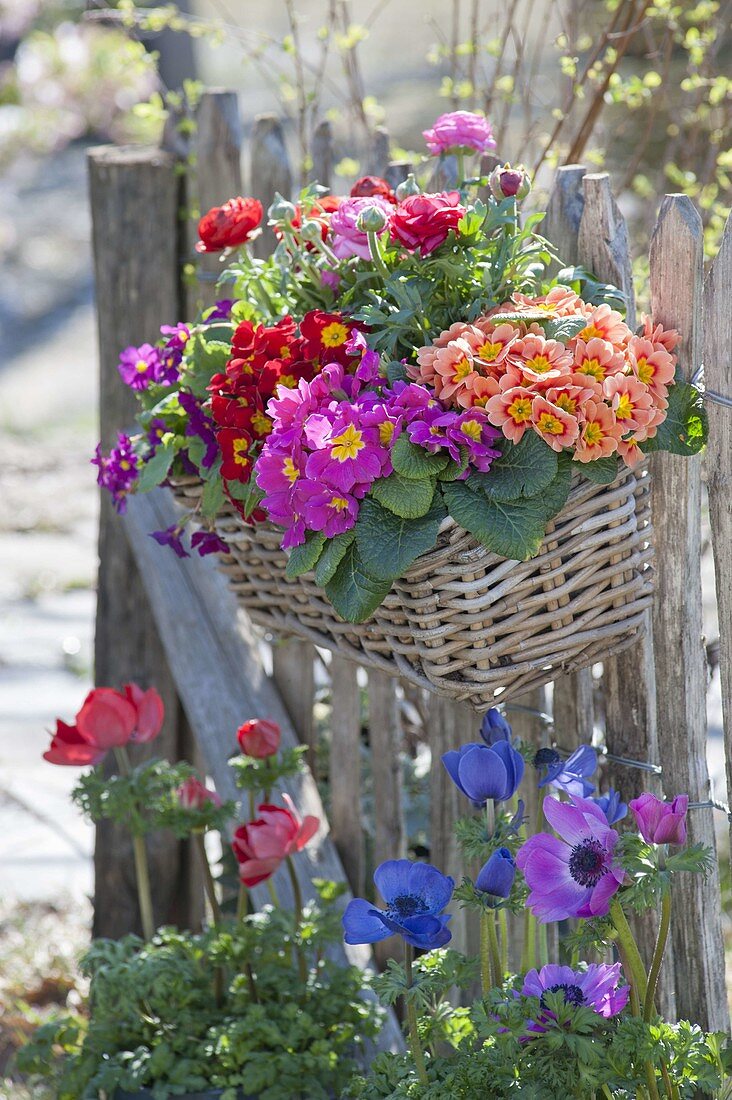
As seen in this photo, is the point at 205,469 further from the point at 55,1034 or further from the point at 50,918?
the point at 50,918

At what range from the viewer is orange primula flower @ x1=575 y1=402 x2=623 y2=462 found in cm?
115

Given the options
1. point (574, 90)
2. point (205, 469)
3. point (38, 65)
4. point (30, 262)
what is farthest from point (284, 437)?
point (38, 65)

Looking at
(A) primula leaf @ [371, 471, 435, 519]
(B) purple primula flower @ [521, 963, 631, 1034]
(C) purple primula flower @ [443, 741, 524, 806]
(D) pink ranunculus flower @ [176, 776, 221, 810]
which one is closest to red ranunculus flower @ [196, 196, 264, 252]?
(A) primula leaf @ [371, 471, 435, 519]

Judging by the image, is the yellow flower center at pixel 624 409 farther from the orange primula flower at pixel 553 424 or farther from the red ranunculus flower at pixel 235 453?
the red ranunculus flower at pixel 235 453

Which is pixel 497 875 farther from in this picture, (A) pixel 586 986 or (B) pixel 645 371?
(B) pixel 645 371

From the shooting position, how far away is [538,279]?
1354 millimetres

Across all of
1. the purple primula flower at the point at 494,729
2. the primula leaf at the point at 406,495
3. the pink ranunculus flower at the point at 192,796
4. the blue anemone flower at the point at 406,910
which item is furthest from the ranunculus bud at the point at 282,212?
the pink ranunculus flower at the point at 192,796

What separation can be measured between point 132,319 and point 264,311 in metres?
0.86

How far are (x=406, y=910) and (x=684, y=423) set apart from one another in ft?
2.01

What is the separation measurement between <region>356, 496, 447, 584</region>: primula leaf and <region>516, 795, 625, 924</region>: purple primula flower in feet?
0.89

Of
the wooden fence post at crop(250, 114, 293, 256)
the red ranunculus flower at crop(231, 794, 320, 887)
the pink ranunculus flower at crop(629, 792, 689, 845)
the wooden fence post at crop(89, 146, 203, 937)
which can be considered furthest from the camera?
the wooden fence post at crop(89, 146, 203, 937)

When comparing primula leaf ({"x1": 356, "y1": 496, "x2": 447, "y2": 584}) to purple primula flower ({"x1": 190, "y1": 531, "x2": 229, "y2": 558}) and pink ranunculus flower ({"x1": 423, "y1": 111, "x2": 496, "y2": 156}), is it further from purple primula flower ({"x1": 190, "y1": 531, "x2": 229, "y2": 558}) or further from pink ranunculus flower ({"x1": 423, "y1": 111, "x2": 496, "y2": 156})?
pink ranunculus flower ({"x1": 423, "y1": 111, "x2": 496, "y2": 156})

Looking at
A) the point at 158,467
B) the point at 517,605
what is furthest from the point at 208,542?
the point at 517,605

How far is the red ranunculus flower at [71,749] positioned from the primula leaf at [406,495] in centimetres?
71
